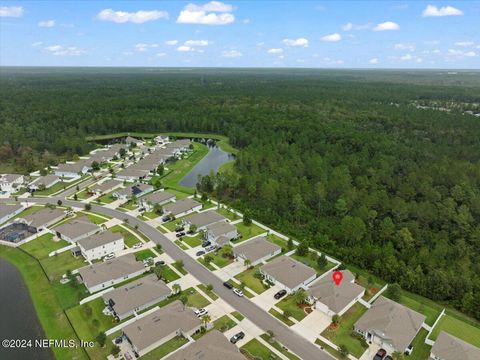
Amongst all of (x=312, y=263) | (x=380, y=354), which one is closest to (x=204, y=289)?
(x=312, y=263)

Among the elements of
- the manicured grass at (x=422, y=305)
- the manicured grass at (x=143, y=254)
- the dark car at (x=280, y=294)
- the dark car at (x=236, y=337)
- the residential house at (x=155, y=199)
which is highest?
the residential house at (x=155, y=199)

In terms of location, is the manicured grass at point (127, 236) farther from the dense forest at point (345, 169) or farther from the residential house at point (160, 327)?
the dense forest at point (345, 169)

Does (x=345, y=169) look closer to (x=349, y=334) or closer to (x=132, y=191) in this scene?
(x=349, y=334)

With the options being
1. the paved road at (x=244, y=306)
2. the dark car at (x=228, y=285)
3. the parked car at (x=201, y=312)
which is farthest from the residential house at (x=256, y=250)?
the parked car at (x=201, y=312)

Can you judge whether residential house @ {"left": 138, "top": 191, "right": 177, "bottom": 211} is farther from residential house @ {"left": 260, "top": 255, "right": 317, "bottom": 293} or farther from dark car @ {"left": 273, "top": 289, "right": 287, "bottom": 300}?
dark car @ {"left": 273, "top": 289, "right": 287, "bottom": 300}

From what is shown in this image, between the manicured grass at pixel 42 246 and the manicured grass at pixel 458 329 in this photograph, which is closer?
the manicured grass at pixel 458 329

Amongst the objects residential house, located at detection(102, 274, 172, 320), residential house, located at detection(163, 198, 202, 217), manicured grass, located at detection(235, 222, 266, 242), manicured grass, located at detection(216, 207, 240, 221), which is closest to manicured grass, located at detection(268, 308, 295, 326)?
residential house, located at detection(102, 274, 172, 320)

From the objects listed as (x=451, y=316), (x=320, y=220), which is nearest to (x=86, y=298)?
(x=320, y=220)

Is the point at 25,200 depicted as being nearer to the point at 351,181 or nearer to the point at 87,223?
the point at 87,223
